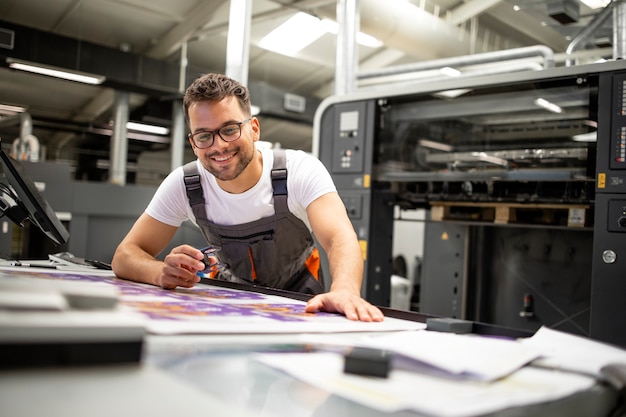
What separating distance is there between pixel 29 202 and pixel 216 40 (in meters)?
6.90

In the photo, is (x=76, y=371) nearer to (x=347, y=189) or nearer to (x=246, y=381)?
(x=246, y=381)

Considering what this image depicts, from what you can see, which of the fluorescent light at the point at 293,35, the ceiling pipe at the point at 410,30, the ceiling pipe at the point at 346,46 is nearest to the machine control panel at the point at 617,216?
the ceiling pipe at the point at 346,46

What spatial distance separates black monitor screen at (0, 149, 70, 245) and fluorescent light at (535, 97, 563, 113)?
2.33 meters

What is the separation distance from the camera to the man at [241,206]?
1.80m

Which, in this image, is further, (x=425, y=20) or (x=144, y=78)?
(x=144, y=78)

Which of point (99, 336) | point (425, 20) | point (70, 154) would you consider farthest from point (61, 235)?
point (70, 154)

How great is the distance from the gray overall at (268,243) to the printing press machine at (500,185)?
1.21 meters

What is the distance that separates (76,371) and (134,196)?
5705 mm

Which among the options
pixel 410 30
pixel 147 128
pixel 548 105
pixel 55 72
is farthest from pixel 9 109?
pixel 548 105

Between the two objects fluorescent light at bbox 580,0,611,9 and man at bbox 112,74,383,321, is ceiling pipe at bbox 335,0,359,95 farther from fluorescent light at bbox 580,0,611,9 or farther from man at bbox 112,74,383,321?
fluorescent light at bbox 580,0,611,9

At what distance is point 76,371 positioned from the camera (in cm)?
56

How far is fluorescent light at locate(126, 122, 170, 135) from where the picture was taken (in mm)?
10836

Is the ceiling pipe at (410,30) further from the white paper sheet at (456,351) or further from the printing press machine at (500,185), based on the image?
the white paper sheet at (456,351)

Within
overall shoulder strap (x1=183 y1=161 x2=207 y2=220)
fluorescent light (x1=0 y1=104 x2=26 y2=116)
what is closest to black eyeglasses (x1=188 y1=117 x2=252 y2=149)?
overall shoulder strap (x1=183 y1=161 x2=207 y2=220)
